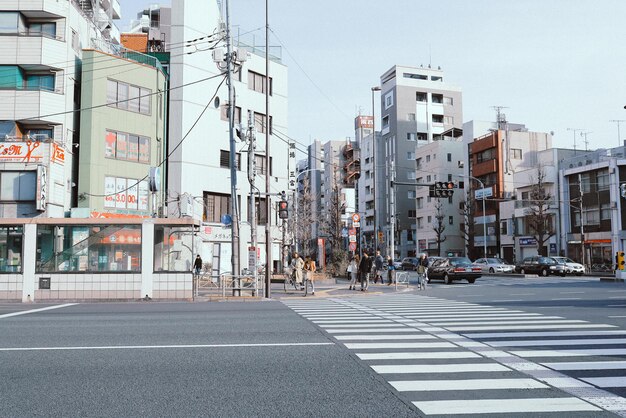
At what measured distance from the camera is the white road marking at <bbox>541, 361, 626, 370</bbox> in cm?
748

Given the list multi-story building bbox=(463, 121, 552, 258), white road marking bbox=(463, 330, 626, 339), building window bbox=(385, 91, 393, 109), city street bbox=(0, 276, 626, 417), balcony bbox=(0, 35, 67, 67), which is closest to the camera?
city street bbox=(0, 276, 626, 417)

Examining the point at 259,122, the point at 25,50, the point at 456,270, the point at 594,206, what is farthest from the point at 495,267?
the point at 25,50

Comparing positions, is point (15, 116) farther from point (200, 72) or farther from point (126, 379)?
point (126, 379)

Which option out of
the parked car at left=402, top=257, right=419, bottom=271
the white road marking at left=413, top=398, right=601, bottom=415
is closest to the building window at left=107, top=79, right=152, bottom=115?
the white road marking at left=413, top=398, right=601, bottom=415

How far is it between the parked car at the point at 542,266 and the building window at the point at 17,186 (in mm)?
37034

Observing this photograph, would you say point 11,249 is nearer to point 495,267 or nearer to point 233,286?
point 233,286

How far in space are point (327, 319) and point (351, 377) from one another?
6.81 m

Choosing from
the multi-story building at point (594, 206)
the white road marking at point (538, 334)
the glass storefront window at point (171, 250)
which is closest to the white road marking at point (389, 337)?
the white road marking at point (538, 334)

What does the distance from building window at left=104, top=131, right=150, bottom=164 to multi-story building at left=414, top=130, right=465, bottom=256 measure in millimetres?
45704

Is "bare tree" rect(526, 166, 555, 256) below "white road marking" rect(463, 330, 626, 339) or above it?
above

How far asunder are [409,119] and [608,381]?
78.2 meters

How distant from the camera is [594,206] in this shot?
5341cm

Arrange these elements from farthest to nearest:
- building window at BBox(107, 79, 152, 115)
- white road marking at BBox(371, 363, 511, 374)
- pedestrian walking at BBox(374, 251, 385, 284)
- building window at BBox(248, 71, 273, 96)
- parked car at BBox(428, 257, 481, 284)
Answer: building window at BBox(248, 71, 273, 96) → parked car at BBox(428, 257, 481, 284) → building window at BBox(107, 79, 152, 115) → pedestrian walking at BBox(374, 251, 385, 284) → white road marking at BBox(371, 363, 511, 374)

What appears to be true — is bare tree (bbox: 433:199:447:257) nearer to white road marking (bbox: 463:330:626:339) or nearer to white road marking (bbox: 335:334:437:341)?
white road marking (bbox: 463:330:626:339)
